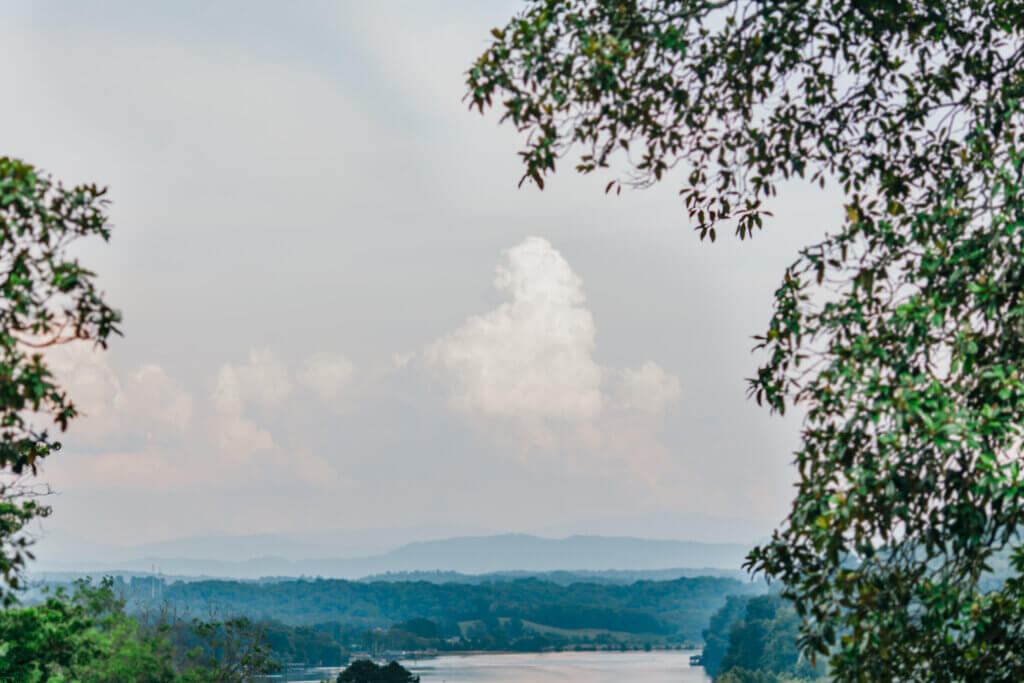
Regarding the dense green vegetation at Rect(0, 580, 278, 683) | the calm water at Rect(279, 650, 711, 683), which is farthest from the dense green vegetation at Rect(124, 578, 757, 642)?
the dense green vegetation at Rect(0, 580, 278, 683)

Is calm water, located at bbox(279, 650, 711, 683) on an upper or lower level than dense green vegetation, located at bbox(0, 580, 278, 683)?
lower

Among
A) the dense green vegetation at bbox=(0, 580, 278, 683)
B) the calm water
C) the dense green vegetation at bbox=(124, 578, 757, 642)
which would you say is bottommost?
the calm water

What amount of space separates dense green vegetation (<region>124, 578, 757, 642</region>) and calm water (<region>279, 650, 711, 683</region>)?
54.5ft

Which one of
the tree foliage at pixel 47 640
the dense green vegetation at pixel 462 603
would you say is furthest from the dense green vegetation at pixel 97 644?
the dense green vegetation at pixel 462 603

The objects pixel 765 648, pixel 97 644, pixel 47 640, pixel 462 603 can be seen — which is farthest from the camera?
pixel 462 603

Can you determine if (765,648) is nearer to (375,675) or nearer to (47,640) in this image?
(375,675)

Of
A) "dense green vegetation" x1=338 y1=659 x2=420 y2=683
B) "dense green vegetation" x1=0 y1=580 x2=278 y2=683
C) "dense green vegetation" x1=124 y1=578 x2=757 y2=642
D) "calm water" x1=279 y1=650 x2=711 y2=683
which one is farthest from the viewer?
"dense green vegetation" x1=124 y1=578 x2=757 y2=642

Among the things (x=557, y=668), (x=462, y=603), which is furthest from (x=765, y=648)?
(x=462, y=603)

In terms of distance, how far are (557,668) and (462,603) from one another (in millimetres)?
50882

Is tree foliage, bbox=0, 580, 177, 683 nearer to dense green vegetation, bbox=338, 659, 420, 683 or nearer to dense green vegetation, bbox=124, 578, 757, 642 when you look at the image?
dense green vegetation, bbox=338, 659, 420, 683

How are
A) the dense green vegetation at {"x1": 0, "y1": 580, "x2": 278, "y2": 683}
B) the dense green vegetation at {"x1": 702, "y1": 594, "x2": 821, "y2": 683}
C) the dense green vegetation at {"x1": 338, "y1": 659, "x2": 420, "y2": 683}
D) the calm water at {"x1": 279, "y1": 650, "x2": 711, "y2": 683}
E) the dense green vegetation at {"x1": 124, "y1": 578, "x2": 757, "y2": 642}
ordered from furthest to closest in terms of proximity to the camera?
the dense green vegetation at {"x1": 124, "y1": 578, "x2": 757, "y2": 642}, the calm water at {"x1": 279, "y1": 650, "x2": 711, "y2": 683}, the dense green vegetation at {"x1": 702, "y1": 594, "x2": 821, "y2": 683}, the dense green vegetation at {"x1": 338, "y1": 659, "x2": 420, "y2": 683}, the dense green vegetation at {"x1": 0, "y1": 580, "x2": 278, "y2": 683}

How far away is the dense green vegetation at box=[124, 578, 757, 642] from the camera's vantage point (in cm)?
13500

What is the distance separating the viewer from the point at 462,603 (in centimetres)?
14412

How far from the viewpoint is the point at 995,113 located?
5.30m
